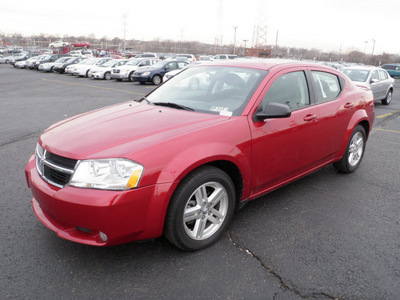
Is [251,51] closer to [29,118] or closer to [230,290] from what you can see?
[29,118]

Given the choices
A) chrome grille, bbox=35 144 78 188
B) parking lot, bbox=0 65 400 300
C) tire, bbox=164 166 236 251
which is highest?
chrome grille, bbox=35 144 78 188

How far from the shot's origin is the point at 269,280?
2.52 m

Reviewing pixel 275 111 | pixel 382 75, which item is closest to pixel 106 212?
pixel 275 111

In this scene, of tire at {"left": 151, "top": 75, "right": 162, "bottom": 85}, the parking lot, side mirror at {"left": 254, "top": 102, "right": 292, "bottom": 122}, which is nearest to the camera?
the parking lot

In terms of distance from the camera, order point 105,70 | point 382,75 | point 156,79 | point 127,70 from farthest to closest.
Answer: point 105,70 → point 127,70 → point 156,79 → point 382,75

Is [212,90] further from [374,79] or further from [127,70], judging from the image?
[127,70]

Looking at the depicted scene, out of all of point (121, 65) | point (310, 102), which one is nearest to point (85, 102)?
point (310, 102)

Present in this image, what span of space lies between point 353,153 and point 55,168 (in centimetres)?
407

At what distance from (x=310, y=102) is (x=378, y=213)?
4.80 feet

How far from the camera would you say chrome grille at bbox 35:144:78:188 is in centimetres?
249

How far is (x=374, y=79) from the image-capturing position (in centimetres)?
1165

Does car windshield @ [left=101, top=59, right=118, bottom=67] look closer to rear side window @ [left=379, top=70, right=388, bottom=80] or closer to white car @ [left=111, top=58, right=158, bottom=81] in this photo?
white car @ [left=111, top=58, right=158, bottom=81]

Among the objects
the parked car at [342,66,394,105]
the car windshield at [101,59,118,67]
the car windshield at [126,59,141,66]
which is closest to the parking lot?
the parked car at [342,66,394,105]

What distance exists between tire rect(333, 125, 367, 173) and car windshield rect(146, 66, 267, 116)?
202 cm
